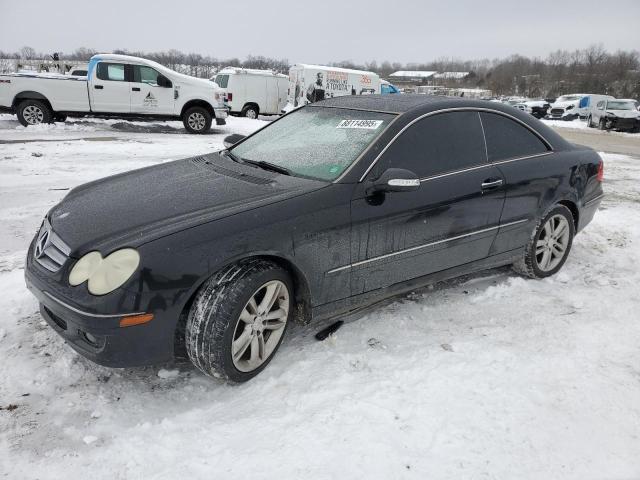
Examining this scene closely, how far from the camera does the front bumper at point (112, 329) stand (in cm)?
233

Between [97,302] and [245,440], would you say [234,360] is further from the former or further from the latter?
[97,302]

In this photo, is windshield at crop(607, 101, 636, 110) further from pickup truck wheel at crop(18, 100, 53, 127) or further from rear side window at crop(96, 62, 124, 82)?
pickup truck wheel at crop(18, 100, 53, 127)

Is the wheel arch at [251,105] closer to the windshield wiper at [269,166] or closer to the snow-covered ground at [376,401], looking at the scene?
the snow-covered ground at [376,401]

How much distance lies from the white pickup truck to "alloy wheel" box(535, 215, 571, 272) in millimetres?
11219

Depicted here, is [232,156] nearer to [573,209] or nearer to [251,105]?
[573,209]

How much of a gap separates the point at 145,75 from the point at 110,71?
850mm

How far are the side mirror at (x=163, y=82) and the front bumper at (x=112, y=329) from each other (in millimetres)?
11744

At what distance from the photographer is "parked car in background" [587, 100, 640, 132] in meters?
23.9

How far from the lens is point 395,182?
9.68 ft

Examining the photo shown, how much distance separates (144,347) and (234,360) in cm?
47

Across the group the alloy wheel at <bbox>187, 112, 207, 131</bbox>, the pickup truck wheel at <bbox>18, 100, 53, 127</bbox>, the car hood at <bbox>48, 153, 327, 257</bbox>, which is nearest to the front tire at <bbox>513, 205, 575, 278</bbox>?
the car hood at <bbox>48, 153, 327, 257</bbox>

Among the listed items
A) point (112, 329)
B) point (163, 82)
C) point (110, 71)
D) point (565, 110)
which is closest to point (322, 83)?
point (163, 82)

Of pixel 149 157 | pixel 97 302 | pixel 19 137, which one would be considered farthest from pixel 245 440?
pixel 19 137

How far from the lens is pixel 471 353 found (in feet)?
10.2
